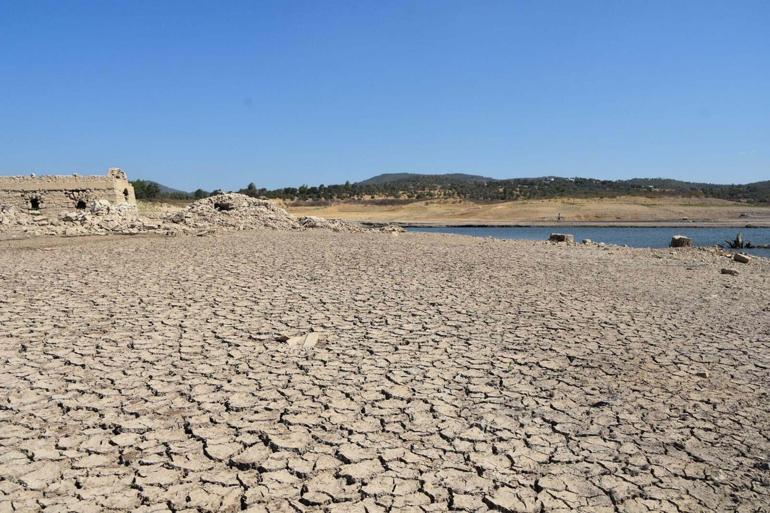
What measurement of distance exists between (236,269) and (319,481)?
302 inches

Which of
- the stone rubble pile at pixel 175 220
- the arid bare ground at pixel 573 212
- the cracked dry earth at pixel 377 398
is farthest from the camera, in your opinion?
the arid bare ground at pixel 573 212

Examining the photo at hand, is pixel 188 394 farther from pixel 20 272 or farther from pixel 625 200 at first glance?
pixel 625 200

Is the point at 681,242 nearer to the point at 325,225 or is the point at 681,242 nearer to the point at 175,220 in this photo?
the point at 325,225

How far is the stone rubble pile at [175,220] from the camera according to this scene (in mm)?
18484

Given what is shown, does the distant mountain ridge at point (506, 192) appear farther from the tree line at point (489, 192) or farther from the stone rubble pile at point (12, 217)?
the stone rubble pile at point (12, 217)

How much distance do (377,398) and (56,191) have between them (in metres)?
23.4

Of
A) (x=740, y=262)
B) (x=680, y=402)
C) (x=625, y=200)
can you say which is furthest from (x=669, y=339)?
(x=625, y=200)

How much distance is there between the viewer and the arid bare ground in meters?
52.1

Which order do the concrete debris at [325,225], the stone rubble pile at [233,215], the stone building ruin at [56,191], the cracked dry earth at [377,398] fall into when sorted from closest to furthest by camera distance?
1. the cracked dry earth at [377,398]
2. the stone rubble pile at [233,215]
3. the stone building ruin at [56,191]
4. the concrete debris at [325,225]

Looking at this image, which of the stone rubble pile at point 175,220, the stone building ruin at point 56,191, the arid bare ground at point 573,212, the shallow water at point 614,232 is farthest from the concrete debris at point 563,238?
the arid bare ground at point 573,212

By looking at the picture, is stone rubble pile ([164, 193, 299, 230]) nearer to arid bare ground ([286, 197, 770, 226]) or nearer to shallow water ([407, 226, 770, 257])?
shallow water ([407, 226, 770, 257])

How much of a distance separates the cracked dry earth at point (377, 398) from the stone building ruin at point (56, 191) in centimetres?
1581

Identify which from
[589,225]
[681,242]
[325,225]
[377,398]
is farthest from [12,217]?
[589,225]

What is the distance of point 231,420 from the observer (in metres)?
3.88
